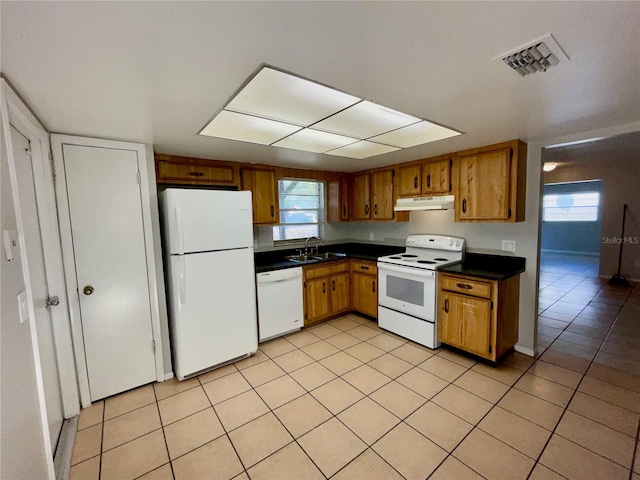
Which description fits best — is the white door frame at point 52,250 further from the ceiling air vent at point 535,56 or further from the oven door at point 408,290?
the oven door at point 408,290

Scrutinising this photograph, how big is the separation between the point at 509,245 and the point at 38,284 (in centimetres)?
408

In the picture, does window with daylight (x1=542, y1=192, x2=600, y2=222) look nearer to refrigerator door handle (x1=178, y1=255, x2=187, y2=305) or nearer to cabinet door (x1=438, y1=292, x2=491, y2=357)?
cabinet door (x1=438, y1=292, x2=491, y2=357)

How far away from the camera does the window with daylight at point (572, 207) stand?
7656 mm

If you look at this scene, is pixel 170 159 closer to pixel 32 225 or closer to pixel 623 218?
pixel 32 225

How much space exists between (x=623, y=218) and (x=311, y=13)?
7582mm

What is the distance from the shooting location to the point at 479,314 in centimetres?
262

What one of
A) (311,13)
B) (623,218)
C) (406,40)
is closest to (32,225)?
(311,13)

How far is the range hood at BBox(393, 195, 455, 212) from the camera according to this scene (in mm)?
3086

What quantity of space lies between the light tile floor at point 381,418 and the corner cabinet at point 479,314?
18 centimetres

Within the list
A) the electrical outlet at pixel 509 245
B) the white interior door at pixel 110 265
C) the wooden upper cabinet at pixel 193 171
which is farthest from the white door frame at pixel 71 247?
the electrical outlet at pixel 509 245

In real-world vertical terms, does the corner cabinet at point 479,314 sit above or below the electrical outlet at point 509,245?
below

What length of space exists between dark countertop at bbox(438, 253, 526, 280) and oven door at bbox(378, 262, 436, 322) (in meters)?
0.23

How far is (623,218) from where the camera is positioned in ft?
17.8
